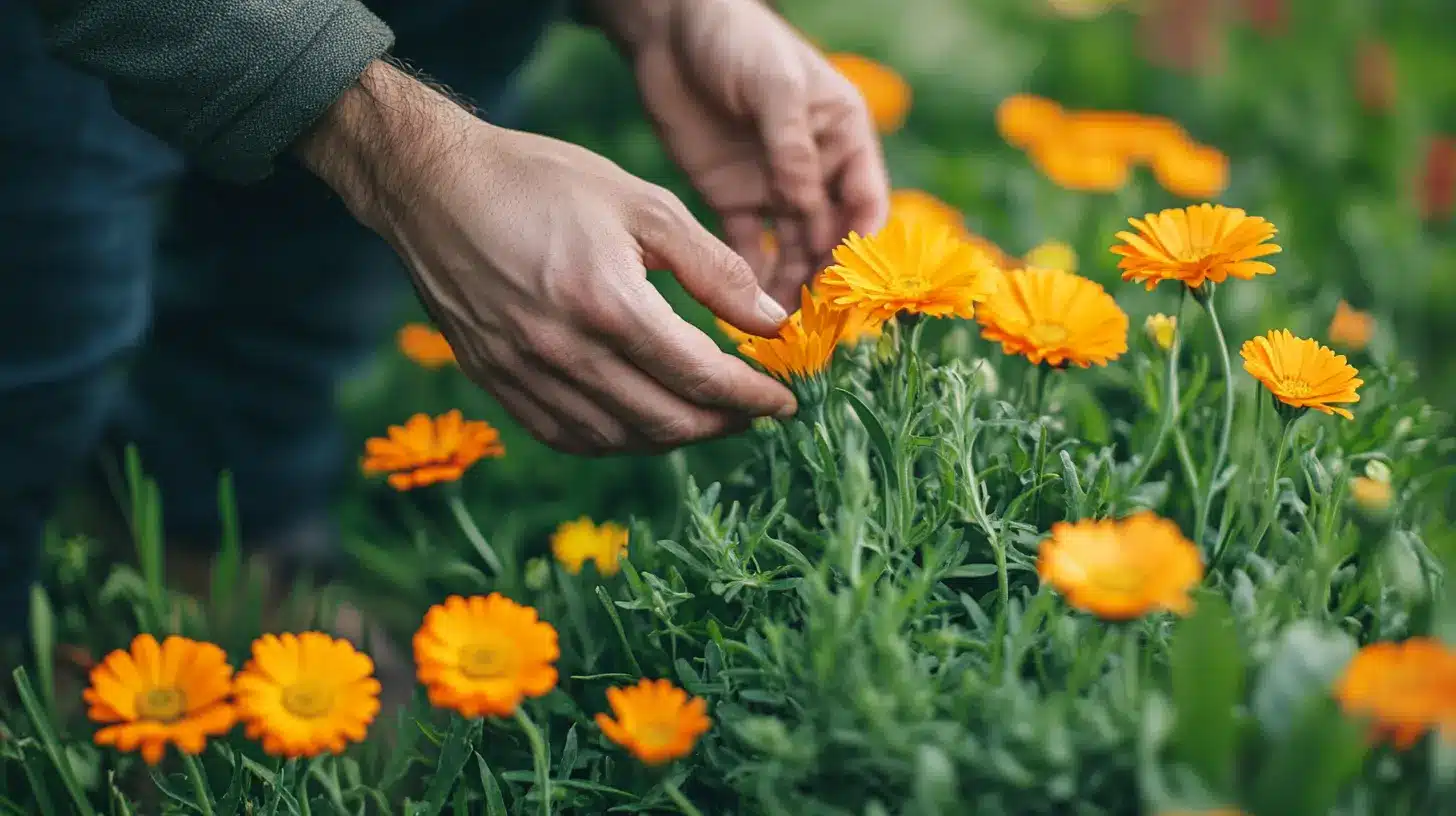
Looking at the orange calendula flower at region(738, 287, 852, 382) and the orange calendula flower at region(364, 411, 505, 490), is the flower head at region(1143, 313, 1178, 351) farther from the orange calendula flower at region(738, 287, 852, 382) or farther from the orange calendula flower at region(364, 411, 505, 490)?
the orange calendula flower at region(364, 411, 505, 490)

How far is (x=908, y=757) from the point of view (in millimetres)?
840

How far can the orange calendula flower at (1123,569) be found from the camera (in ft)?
2.48

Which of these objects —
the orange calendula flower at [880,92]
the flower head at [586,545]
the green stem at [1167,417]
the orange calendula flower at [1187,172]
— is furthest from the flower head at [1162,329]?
the orange calendula flower at [880,92]

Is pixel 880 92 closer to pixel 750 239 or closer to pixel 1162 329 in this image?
pixel 750 239

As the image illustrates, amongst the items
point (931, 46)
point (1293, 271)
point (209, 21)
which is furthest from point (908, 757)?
point (931, 46)

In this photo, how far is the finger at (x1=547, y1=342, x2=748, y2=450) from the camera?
42.1 inches

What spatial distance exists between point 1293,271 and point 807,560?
1178 mm

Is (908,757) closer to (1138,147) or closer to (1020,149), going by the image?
(1138,147)

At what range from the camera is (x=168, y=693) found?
1.01m

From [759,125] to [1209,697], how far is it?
30.9 inches

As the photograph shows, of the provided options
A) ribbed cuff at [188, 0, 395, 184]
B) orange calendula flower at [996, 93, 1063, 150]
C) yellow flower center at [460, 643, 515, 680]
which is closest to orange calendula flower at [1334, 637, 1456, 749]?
yellow flower center at [460, 643, 515, 680]

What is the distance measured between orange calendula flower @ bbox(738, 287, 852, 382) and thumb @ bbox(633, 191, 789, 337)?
2 centimetres

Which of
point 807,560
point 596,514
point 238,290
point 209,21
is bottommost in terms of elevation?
point 596,514

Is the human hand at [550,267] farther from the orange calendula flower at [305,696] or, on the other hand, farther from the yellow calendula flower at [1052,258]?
the yellow calendula flower at [1052,258]
